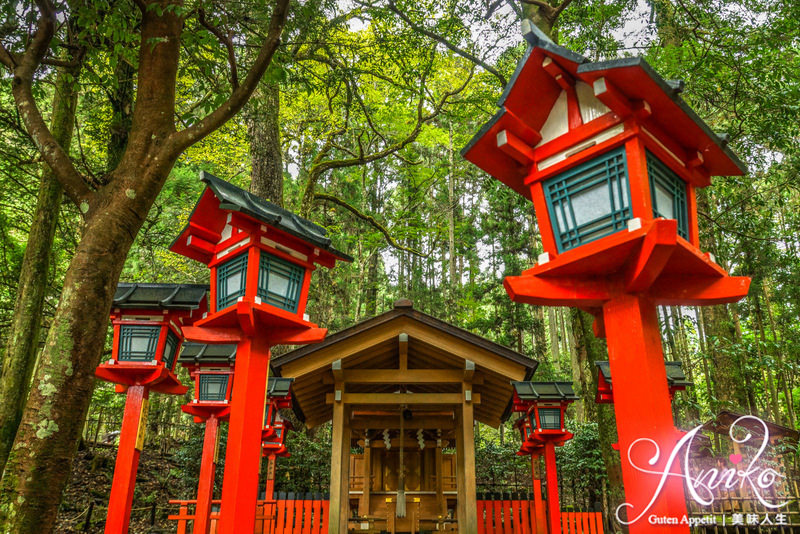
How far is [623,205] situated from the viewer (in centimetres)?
316

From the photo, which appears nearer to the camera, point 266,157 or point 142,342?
point 142,342

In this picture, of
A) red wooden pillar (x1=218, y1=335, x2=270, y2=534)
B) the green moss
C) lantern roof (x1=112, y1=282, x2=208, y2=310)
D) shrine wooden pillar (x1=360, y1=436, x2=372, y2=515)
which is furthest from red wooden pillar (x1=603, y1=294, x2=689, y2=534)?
shrine wooden pillar (x1=360, y1=436, x2=372, y2=515)

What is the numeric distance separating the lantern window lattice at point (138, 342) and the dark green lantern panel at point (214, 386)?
2.29 meters

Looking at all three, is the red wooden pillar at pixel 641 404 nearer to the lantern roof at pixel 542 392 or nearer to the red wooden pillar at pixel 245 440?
the red wooden pillar at pixel 245 440

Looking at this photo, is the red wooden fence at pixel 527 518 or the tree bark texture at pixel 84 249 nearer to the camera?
the tree bark texture at pixel 84 249

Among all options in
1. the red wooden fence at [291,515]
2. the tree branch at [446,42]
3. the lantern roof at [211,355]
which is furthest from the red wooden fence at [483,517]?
the tree branch at [446,42]

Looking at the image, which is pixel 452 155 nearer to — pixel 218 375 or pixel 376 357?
pixel 376 357

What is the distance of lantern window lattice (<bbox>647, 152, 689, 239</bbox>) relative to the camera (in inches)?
129

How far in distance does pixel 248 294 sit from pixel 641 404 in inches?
141

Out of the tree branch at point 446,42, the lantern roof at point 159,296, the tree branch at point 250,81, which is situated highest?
the tree branch at point 446,42

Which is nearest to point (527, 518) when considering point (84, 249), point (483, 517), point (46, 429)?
point (483, 517)

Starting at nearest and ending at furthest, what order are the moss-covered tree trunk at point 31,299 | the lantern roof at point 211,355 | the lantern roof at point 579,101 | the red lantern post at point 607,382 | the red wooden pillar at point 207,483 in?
the lantern roof at point 579,101, the moss-covered tree trunk at point 31,299, the red wooden pillar at point 207,483, the red lantern post at point 607,382, the lantern roof at point 211,355

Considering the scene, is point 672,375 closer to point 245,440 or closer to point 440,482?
point 440,482

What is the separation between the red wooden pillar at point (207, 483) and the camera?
7246 mm
